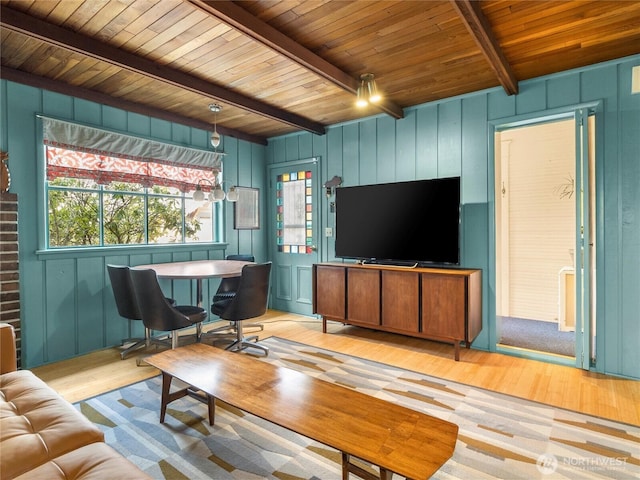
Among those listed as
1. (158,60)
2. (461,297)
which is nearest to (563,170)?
(461,297)

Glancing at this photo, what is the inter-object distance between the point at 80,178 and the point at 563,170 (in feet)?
18.4

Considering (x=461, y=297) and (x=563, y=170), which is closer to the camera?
(x=461, y=297)

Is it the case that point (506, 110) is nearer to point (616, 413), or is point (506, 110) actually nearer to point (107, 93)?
point (616, 413)

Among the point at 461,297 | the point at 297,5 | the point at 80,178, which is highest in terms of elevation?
the point at 297,5

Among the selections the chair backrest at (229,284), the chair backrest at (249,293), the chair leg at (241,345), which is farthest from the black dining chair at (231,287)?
the chair backrest at (249,293)

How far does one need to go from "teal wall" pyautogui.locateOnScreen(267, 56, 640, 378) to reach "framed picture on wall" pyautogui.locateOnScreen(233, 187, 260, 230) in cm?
76

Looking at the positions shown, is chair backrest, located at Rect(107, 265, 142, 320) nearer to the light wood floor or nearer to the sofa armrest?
the light wood floor

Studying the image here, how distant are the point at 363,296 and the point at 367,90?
6.89ft

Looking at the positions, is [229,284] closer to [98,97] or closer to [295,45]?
[98,97]

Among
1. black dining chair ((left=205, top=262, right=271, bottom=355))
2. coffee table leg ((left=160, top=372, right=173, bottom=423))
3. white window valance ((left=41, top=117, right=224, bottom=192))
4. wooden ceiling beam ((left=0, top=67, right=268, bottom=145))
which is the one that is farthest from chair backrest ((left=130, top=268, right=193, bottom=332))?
wooden ceiling beam ((left=0, top=67, right=268, bottom=145))

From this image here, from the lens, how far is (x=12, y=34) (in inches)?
99.5

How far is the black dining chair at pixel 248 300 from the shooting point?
10.8 ft

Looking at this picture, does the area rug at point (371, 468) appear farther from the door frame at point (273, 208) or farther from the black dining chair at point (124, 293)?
the door frame at point (273, 208)

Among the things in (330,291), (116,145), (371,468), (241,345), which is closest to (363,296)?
(330,291)
